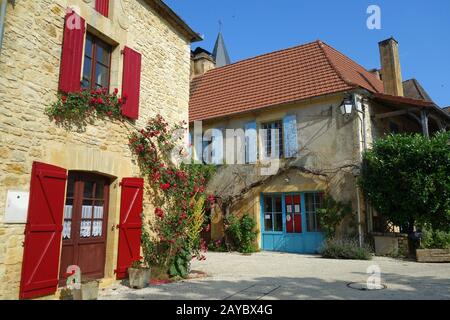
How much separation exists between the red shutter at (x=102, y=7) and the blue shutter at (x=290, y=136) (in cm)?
691

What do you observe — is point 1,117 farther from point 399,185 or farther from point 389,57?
point 389,57

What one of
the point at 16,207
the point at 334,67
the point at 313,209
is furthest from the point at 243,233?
the point at 16,207

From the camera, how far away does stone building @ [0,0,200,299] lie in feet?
15.7

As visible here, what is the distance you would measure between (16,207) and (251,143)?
28.8 feet

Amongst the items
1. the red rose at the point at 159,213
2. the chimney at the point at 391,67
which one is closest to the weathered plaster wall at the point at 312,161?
the chimney at the point at 391,67

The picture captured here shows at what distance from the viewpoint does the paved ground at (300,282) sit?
5.31 metres

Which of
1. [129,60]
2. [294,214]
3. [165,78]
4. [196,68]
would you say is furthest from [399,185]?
[196,68]

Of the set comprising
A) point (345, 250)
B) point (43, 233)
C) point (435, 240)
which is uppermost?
point (43, 233)

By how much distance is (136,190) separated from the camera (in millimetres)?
6820

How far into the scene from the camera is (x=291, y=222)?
11.7 meters

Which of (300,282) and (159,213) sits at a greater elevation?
(159,213)

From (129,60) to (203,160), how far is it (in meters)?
7.05

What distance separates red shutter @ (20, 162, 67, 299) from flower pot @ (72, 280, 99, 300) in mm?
410

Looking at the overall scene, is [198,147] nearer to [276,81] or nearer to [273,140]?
[273,140]
